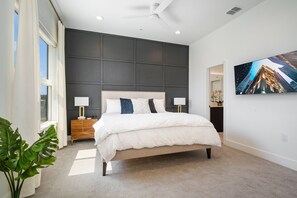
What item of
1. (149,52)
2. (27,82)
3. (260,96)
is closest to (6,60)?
(27,82)

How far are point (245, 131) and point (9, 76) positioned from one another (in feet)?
13.2

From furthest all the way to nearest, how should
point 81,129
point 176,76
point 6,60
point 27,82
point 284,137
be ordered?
point 176,76
point 81,129
point 284,137
point 27,82
point 6,60

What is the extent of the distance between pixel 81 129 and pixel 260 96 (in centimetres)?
403

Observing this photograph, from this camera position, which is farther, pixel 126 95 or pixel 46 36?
pixel 126 95

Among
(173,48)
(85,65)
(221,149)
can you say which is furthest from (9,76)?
(173,48)

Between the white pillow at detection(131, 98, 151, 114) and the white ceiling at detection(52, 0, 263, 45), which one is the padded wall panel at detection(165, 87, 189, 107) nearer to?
the white pillow at detection(131, 98, 151, 114)

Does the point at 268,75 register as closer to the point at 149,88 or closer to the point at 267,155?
the point at 267,155

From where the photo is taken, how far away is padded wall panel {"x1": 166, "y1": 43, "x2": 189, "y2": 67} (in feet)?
16.5

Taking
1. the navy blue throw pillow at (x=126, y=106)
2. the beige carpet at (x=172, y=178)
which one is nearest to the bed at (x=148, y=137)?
the beige carpet at (x=172, y=178)

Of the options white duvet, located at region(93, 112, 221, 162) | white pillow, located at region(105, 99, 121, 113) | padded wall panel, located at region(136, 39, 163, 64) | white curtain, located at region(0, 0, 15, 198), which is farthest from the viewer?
→ padded wall panel, located at region(136, 39, 163, 64)

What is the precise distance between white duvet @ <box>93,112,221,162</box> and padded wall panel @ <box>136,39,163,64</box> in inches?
107

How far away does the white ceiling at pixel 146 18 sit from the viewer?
2928mm

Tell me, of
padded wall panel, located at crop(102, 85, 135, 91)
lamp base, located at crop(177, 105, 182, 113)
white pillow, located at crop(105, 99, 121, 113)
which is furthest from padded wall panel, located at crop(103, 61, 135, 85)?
lamp base, located at crop(177, 105, 182, 113)

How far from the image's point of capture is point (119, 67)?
14.7 feet
